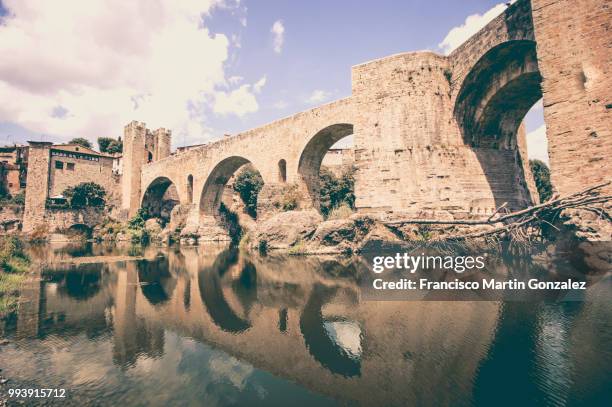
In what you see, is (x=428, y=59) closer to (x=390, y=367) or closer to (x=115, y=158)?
(x=390, y=367)

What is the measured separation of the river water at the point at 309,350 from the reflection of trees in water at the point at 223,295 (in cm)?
5

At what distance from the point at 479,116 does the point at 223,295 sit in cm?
1099

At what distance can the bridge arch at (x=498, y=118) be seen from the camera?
36.4ft

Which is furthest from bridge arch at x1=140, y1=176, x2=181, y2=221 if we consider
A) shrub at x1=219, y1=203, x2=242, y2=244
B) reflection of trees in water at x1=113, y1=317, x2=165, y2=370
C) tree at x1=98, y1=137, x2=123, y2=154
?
reflection of trees in water at x1=113, y1=317, x2=165, y2=370

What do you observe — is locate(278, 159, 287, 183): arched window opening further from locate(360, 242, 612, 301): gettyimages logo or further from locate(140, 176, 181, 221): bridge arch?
locate(140, 176, 181, 221): bridge arch

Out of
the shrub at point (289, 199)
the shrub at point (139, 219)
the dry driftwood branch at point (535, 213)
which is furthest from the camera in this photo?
the shrub at point (139, 219)

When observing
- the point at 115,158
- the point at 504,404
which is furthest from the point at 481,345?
the point at 115,158

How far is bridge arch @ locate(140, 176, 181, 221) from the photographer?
3309 centimetres

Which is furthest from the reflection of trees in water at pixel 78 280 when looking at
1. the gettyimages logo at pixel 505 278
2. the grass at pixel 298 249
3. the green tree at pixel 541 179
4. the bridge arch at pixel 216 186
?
the green tree at pixel 541 179

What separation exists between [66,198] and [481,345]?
3771 cm

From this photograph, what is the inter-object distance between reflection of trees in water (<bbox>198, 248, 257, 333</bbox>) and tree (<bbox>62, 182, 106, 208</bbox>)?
28503 mm

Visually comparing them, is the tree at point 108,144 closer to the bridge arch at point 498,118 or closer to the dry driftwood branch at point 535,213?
the bridge arch at point 498,118

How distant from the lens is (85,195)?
3316 centimetres

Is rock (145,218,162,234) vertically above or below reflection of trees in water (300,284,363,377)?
above
